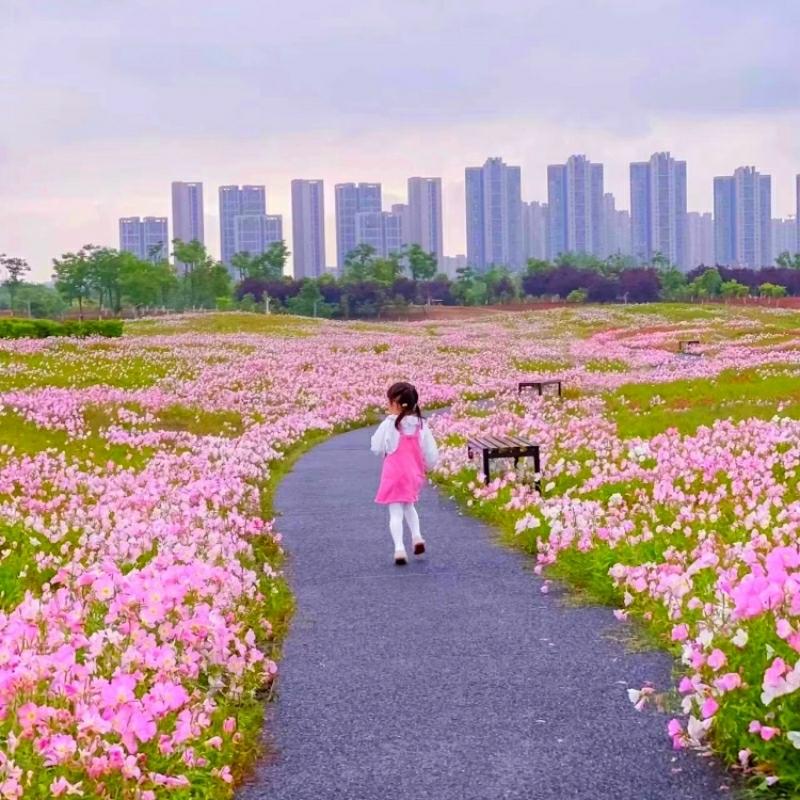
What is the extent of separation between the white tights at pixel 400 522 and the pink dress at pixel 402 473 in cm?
8

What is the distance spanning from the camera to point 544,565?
1046cm

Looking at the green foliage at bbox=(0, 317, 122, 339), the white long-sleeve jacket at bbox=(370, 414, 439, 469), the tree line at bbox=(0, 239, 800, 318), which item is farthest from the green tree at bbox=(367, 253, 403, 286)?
the white long-sleeve jacket at bbox=(370, 414, 439, 469)

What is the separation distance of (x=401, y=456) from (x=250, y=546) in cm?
178

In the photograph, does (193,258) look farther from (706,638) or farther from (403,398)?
(706,638)

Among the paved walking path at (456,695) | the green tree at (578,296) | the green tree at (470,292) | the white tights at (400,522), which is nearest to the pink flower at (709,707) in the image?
the paved walking path at (456,695)

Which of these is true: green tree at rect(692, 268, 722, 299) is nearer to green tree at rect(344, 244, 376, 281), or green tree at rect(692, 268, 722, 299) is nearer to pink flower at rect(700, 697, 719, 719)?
green tree at rect(344, 244, 376, 281)

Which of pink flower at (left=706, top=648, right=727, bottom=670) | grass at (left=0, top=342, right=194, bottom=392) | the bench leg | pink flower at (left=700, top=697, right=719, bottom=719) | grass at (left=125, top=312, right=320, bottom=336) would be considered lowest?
the bench leg

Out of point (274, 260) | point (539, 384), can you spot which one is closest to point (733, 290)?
point (274, 260)

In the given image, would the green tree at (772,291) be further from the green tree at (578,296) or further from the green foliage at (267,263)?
the green foliage at (267,263)

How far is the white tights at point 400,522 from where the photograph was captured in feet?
36.0

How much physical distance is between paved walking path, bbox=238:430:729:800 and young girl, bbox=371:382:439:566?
414 millimetres

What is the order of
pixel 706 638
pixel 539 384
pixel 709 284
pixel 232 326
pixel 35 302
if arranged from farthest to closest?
1. pixel 35 302
2. pixel 709 284
3. pixel 232 326
4. pixel 539 384
5. pixel 706 638

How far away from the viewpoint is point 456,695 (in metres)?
6.90

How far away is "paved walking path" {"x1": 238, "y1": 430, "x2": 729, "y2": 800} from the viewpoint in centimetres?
557
